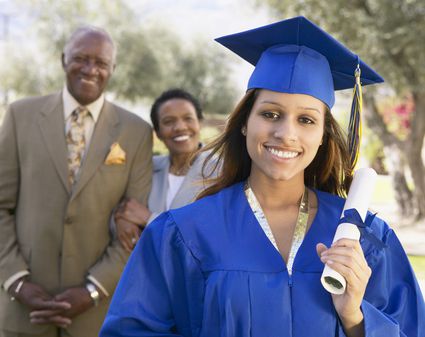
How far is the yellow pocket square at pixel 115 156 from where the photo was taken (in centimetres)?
323

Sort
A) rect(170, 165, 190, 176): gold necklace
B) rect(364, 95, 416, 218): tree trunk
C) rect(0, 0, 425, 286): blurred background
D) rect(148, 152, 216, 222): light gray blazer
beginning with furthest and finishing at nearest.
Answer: rect(364, 95, 416, 218): tree trunk, rect(0, 0, 425, 286): blurred background, rect(170, 165, 190, 176): gold necklace, rect(148, 152, 216, 222): light gray blazer

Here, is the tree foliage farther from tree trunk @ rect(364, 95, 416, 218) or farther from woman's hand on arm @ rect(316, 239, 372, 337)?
woman's hand on arm @ rect(316, 239, 372, 337)

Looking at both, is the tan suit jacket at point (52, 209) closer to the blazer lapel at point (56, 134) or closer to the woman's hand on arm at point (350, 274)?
the blazer lapel at point (56, 134)

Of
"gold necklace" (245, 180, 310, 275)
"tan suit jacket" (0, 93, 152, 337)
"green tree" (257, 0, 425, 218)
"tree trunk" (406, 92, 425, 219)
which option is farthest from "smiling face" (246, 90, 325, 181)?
"tree trunk" (406, 92, 425, 219)

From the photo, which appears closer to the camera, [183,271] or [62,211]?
[183,271]

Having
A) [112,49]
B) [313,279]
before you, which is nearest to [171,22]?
[112,49]

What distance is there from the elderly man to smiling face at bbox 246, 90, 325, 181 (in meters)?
1.38

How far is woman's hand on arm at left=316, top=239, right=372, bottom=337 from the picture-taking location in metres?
1.78

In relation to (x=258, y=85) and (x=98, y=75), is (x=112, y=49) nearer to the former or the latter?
(x=98, y=75)

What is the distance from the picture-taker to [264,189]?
2.14 m

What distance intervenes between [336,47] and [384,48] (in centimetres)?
953

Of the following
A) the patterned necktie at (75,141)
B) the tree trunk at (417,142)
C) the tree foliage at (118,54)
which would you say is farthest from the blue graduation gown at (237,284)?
the tree foliage at (118,54)

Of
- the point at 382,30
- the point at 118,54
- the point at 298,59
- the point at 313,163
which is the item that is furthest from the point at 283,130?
the point at 118,54

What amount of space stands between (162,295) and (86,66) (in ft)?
5.33
